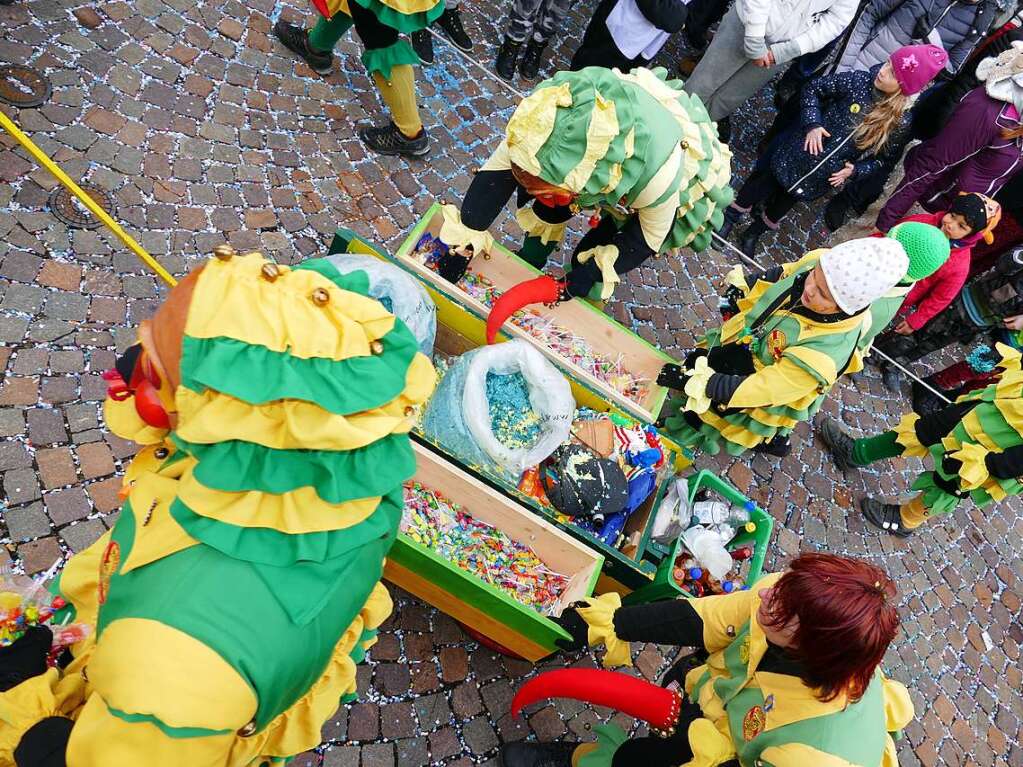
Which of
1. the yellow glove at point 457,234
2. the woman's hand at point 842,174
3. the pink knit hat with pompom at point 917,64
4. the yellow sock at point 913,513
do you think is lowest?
the yellow sock at point 913,513

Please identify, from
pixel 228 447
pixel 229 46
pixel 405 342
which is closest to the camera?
pixel 228 447

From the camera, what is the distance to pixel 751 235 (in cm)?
593

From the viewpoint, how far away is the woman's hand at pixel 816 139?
5.08 meters

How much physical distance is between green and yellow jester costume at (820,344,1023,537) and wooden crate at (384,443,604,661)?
106 inches

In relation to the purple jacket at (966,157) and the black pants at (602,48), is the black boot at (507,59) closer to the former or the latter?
the black pants at (602,48)

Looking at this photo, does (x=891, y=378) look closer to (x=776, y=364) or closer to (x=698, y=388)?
(x=776, y=364)

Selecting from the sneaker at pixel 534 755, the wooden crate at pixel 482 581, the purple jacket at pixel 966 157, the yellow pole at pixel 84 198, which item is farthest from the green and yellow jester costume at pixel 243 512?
the purple jacket at pixel 966 157

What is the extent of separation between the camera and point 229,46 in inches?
195

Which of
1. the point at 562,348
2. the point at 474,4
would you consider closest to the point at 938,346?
the point at 562,348

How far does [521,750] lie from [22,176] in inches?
168

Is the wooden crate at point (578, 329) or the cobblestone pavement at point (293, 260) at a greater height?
the wooden crate at point (578, 329)

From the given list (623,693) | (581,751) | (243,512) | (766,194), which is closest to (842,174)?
(766,194)

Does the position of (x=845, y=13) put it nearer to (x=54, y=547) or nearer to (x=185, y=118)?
(x=185, y=118)

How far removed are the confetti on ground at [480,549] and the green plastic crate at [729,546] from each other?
0.43 metres
